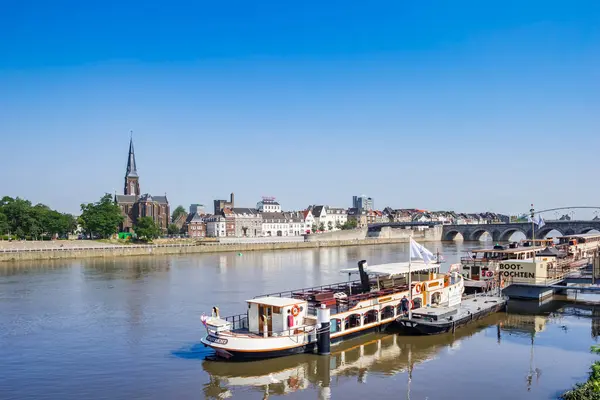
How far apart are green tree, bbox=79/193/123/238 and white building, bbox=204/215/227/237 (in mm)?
36045

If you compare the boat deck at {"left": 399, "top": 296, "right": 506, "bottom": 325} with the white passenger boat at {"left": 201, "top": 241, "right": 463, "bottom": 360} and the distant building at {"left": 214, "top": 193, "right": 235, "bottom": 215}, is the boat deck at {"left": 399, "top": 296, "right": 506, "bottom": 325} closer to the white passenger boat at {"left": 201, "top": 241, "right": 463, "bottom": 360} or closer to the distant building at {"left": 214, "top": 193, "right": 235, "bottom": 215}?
the white passenger boat at {"left": 201, "top": 241, "right": 463, "bottom": 360}

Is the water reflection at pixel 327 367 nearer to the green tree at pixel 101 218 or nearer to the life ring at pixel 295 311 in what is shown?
the life ring at pixel 295 311

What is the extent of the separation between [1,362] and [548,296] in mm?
41317

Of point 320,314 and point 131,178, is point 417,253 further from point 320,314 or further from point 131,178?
point 131,178

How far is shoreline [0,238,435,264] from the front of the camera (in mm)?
81200

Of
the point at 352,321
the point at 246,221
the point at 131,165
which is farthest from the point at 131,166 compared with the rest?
the point at 352,321

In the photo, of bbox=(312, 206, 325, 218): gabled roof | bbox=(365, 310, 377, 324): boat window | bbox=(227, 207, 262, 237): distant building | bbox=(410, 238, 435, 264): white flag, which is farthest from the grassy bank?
bbox=(312, 206, 325, 218): gabled roof

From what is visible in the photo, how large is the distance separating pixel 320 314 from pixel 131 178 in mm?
140019

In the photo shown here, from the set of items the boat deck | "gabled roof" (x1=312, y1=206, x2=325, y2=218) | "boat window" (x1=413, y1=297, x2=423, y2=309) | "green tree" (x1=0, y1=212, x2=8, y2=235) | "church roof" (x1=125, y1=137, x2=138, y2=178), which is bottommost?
the boat deck

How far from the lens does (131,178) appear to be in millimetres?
154875

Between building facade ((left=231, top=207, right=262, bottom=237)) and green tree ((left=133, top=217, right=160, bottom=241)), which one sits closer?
green tree ((left=133, top=217, right=160, bottom=241))

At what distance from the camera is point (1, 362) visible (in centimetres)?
2552

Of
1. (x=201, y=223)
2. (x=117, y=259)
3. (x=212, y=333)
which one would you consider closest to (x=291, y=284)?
(x=212, y=333)

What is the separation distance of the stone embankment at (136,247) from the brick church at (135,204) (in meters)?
37.4
